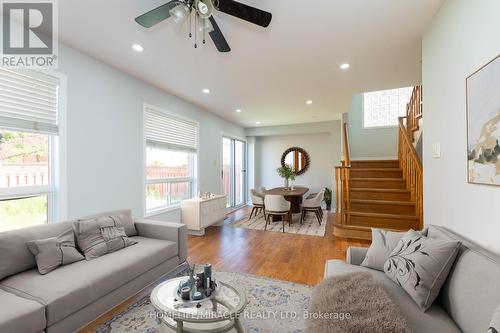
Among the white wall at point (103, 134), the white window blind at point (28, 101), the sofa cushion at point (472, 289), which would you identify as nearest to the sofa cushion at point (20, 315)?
the white wall at point (103, 134)

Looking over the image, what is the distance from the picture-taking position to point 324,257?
3234 mm

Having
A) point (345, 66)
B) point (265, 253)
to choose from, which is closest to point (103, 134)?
point (265, 253)

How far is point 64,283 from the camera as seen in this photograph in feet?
5.43

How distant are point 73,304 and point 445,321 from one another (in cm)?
234

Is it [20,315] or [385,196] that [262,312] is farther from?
[385,196]

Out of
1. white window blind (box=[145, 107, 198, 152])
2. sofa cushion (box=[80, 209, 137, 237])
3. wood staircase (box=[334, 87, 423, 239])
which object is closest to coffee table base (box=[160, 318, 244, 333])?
sofa cushion (box=[80, 209, 137, 237])

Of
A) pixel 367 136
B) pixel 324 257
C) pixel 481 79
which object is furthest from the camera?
pixel 367 136

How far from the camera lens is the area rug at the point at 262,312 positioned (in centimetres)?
181

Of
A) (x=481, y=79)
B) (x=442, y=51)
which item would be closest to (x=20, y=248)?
(x=481, y=79)

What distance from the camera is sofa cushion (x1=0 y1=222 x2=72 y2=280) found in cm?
174

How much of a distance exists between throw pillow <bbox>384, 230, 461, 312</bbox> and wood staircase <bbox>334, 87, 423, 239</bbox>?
243 cm

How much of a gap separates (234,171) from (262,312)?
17.7 feet

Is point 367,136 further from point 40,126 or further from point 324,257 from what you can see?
point 40,126

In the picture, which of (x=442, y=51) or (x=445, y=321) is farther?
(x=442, y=51)
